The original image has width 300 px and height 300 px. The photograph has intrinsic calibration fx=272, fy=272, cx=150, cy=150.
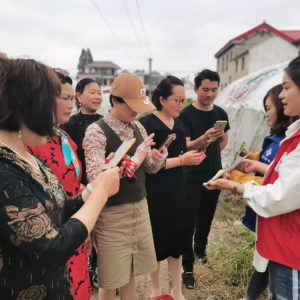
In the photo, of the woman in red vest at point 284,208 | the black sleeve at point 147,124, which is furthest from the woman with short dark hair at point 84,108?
the woman in red vest at point 284,208

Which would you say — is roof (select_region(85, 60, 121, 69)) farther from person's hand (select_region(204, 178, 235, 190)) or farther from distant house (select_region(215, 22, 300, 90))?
person's hand (select_region(204, 178, 235, 190))

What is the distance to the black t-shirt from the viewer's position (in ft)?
9.78

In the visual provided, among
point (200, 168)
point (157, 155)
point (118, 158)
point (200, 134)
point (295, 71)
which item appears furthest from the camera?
point (200, 134)

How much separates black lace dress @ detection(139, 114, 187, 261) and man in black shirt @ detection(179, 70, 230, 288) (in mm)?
480

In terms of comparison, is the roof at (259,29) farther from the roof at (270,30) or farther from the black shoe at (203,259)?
the black shoe at (203,259)

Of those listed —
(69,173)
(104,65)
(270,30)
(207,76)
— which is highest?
(104,65)

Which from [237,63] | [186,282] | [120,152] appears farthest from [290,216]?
[237,63]

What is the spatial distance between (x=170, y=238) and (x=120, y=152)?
1.25 meters

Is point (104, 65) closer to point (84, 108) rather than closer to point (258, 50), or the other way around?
point (258, 50)

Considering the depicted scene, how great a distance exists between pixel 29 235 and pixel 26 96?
49 centimetres

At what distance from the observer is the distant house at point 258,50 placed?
22234 mm

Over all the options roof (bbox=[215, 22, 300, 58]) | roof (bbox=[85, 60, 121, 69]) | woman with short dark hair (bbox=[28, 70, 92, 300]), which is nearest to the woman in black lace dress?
woman with short dark hair (bbox=[28, 70, 92, 300])

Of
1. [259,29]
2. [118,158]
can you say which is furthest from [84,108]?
[259,29]

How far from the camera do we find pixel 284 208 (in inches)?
57.5
